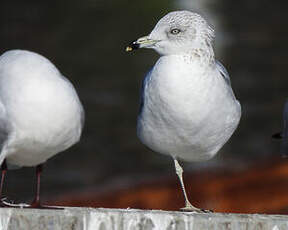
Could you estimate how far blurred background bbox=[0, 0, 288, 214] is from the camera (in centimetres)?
895

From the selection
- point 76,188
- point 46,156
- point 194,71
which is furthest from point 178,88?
point 76,188

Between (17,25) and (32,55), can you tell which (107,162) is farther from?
(32,55)

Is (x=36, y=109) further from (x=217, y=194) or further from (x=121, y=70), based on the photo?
(x=121, y=70)

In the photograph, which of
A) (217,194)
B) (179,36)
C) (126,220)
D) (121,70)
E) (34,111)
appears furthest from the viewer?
(121,70)

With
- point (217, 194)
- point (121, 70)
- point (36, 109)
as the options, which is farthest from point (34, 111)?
point (121, 70)

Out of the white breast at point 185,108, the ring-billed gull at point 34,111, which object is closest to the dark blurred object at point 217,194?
the white breast at point 185,108

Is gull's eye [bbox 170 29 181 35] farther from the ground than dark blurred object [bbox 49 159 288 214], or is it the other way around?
gull's eye [bbox 170 29 181 35]

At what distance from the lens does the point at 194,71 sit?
4.13m

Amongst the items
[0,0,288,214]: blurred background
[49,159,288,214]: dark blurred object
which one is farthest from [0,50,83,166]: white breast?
[0,0,288,214]: blurred background

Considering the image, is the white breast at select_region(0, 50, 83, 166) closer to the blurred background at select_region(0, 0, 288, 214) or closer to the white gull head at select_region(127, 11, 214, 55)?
the white gull head at select_region(127, 11, 214, 55)

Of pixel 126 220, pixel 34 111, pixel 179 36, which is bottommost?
pixel 126 220

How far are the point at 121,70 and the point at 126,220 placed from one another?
6.15 meters

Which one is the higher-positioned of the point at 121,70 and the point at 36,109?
the point at 36,109

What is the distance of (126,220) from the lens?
145 inches
